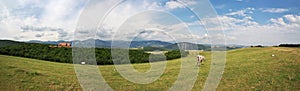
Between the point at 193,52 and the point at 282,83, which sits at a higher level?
the point at 193,52

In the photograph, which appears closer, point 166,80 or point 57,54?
point 166,80

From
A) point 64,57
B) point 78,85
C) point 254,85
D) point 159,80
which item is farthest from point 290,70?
point 64,57

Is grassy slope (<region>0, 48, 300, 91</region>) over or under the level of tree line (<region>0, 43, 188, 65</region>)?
under

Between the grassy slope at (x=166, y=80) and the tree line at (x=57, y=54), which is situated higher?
the tree line at (x=57, y=54)

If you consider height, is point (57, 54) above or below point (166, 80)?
above

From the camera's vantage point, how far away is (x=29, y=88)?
2500 centimetres

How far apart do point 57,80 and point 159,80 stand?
33.7ft

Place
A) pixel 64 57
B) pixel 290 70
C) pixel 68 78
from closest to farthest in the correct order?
pixel 68 78 → pixel 290 70 → pixel 64 57

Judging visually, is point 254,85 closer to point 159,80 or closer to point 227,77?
point 227,77

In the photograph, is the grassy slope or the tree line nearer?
the grassy slope

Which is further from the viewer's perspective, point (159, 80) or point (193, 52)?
point (193, 52)

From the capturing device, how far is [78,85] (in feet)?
87.5

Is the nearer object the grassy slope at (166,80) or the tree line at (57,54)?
the grassy slope at (166,80)

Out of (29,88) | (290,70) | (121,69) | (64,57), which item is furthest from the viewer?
(64,57)
